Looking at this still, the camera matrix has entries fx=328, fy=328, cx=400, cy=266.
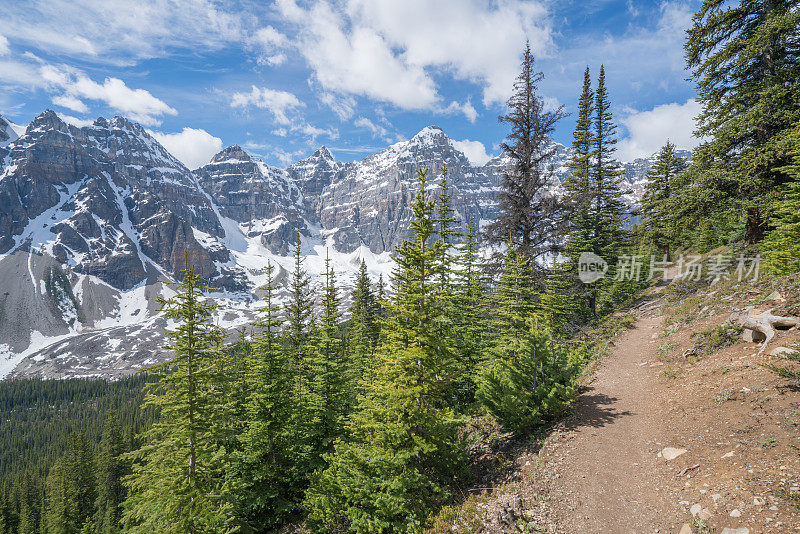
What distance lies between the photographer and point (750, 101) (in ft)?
55.3

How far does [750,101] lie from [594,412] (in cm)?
1822

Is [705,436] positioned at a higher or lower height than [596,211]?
lower

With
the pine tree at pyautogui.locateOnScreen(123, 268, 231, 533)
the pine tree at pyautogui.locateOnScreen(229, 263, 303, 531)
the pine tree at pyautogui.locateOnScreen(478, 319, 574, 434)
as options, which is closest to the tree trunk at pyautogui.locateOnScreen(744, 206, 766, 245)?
the pine tree at pyautogui.locateOnScreen(478, 319, 574, 434)

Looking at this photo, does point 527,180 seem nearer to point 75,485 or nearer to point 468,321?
point 468,321

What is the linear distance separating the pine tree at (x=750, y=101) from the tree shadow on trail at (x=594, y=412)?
11.7 m

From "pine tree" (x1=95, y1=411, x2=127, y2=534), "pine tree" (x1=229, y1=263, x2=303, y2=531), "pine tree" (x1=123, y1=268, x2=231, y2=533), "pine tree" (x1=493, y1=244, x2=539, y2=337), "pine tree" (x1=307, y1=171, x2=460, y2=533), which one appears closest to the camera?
"pine tree" (x1=123, y1=268, x2=231, y2=533)

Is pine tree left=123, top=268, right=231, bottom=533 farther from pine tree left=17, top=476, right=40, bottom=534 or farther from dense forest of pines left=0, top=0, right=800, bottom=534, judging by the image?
pine tree left=17, top=476, right=40, bottom=534

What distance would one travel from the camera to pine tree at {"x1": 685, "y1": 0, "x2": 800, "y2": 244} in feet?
51.0

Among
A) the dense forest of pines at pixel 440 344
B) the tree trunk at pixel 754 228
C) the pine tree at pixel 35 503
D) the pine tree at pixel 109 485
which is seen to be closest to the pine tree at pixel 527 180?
the dense forest of pines at pixel 440 344

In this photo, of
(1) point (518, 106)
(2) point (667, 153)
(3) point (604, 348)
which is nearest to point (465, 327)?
(3) point (604, 348)

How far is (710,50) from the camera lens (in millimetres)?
18125

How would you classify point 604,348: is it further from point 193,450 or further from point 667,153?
point 667,153

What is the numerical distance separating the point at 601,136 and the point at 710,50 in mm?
9275

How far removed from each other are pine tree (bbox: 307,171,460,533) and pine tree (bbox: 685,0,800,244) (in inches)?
658
